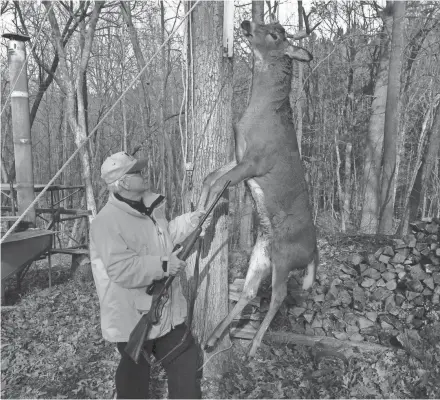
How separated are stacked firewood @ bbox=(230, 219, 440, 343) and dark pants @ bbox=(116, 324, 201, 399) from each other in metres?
1.69

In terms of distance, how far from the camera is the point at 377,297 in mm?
5039

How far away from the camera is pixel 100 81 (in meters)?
16.0

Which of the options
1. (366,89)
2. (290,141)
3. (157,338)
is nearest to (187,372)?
(157,338)

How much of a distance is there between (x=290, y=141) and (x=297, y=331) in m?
2.74

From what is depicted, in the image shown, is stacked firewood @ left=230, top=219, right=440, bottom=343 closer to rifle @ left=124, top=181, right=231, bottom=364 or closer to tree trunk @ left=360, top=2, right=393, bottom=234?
rifle @ left=124, top=181, right=231, bottom=364

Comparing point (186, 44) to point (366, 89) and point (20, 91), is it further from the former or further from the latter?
point (366, 89)

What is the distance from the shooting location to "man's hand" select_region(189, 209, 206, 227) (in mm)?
2748

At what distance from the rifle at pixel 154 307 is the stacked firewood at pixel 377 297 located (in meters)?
1.96

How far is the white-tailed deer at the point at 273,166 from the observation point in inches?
98.2

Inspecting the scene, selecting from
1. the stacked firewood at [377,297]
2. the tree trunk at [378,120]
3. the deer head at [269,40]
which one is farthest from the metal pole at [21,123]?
the tree trunk at [378,120]

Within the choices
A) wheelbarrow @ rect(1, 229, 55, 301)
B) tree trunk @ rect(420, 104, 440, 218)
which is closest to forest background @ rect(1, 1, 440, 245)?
tree trunk @ rect(420, 104, 440, 218)

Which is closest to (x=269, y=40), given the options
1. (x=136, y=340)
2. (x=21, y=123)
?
(x=136, y=340)

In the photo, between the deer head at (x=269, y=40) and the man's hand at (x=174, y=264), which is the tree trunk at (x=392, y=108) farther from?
the man's hand at (x=174, y=264)

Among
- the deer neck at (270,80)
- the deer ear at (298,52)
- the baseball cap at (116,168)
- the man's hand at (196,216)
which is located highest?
the deer ear at (298,52)
